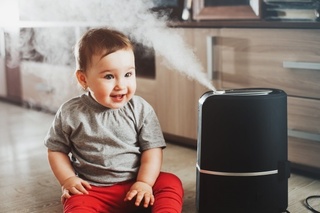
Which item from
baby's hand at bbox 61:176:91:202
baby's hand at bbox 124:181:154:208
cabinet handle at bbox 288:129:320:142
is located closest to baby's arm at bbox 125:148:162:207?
baby's hand at bbox 124:181:154:208

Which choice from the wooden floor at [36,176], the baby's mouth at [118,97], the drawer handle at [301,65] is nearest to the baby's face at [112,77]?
the baby's mouth at [118,97]

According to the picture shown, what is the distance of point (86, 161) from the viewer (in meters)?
1.19

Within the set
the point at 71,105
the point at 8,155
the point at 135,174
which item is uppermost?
the point at 71,105

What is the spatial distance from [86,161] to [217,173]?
322 millimetres

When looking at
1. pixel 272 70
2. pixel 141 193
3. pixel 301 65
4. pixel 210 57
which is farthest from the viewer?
pixel 210 57

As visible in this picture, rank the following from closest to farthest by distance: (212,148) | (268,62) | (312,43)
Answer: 1. (212,148)
2. (312,43)
3. (268,62)

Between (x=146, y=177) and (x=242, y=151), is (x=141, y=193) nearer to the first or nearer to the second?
(x=146, y=177)

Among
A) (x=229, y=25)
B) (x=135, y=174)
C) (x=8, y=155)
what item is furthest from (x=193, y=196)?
(x=8, y=155)

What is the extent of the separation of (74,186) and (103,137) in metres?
0.14

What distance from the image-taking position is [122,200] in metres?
1.16

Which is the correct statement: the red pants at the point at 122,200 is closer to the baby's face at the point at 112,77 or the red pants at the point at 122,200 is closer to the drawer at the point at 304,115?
the baby's face at the point at 112,77

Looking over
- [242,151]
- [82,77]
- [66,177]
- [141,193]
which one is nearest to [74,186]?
[66,177]

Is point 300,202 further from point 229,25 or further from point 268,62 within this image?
point 229,25

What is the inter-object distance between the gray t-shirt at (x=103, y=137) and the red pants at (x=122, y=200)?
0.10ft
